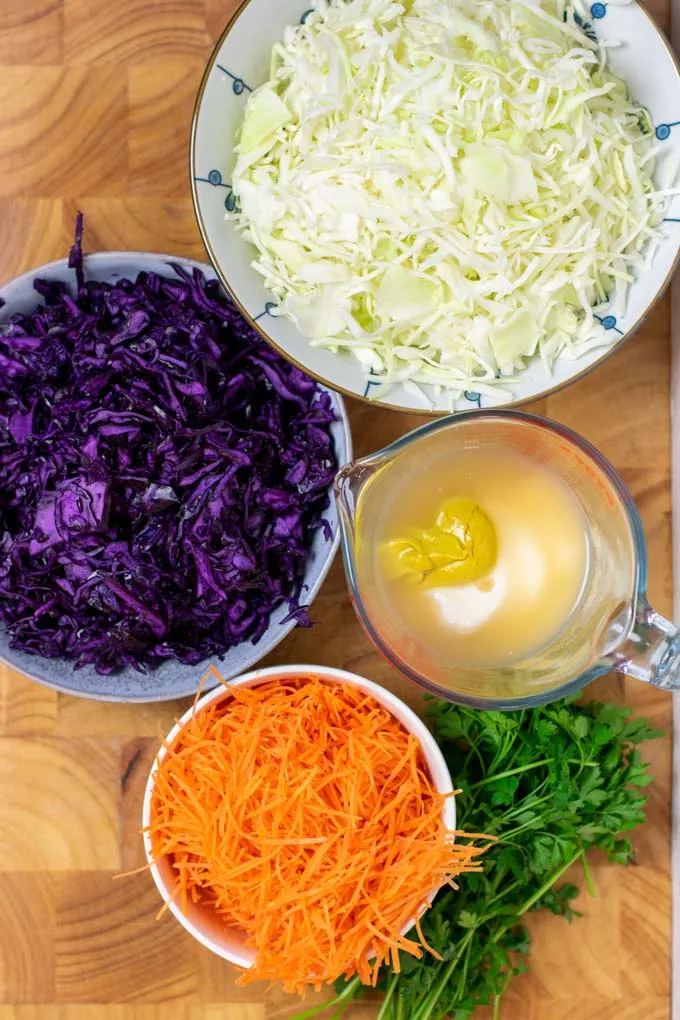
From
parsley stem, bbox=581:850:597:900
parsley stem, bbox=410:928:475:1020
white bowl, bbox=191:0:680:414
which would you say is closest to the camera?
white bowl, bbox=191:0:680:414

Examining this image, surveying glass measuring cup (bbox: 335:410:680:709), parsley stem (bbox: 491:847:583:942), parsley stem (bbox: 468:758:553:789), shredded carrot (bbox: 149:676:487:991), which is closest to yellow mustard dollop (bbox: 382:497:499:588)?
glass measuring cup (bbox: 335:410:680:709)

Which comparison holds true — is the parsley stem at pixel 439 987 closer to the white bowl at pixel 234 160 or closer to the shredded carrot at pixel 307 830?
the shredded carrot at pixel 307 830

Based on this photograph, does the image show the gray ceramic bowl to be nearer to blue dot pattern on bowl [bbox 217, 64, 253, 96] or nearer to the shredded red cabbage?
the shredded red cabbage

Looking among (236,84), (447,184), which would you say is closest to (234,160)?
(236,84)

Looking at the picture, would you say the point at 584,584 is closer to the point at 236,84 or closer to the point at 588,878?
the point at 588,878

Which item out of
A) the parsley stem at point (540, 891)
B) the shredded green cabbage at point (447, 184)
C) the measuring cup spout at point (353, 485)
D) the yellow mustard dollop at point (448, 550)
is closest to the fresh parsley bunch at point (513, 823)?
the parsley stem at point (540, 891)

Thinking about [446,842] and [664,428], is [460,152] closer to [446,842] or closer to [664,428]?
[664,428]
